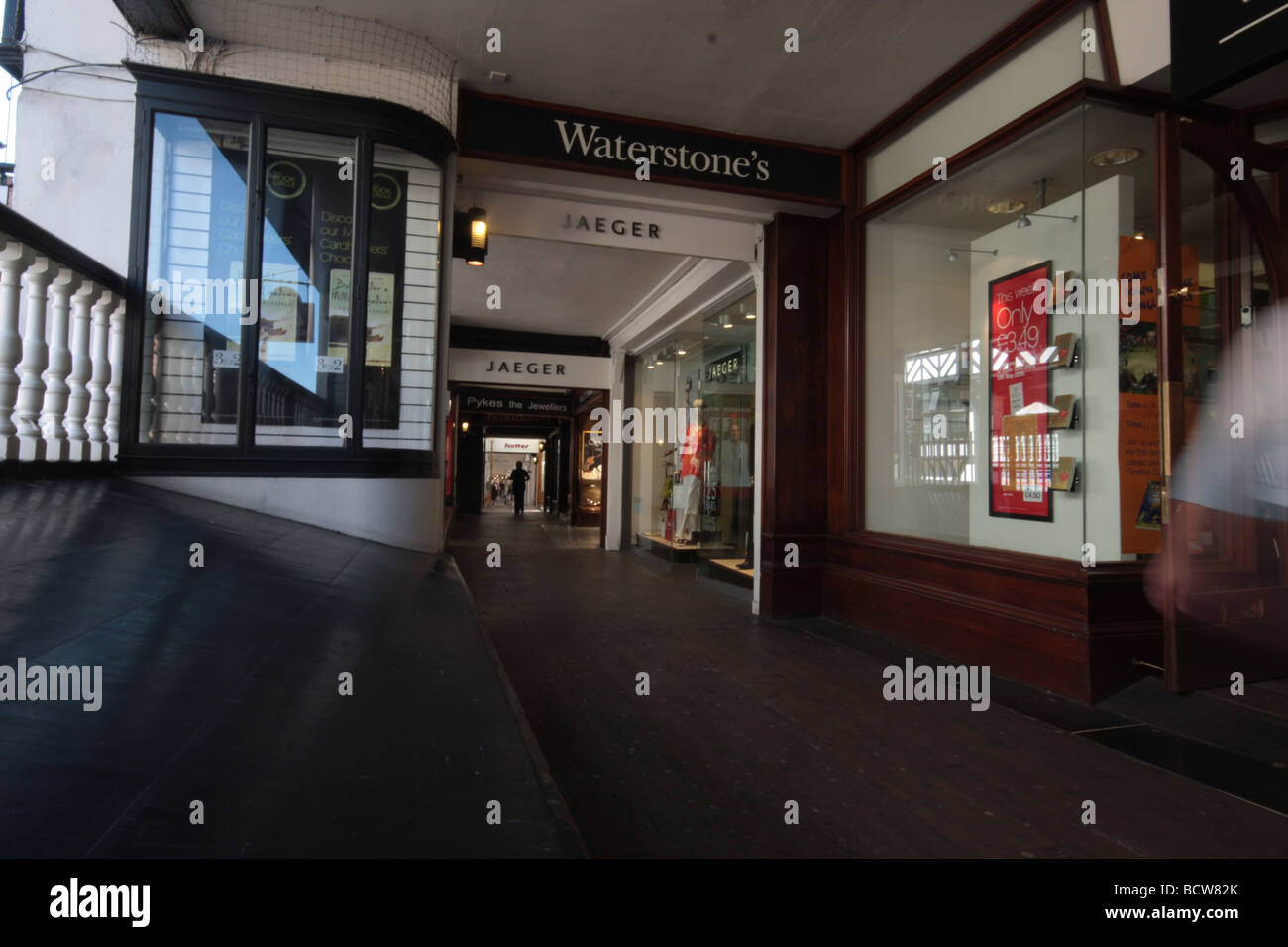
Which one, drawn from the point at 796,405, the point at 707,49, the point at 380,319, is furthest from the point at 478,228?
the point at 796,405

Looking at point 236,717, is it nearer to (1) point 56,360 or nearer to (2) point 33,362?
(2) point 33,362

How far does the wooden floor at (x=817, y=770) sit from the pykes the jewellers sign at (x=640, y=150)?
3.23 m

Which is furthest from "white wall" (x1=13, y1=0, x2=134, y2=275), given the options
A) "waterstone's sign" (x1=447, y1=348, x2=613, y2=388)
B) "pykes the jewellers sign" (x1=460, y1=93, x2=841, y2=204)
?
"waterstone's sign" (x1=447, y1=348, x2=613, y2=388)

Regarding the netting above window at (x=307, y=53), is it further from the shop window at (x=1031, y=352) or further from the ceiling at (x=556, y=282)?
the shop window at (x=1031, y=352)

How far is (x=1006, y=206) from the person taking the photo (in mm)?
4301

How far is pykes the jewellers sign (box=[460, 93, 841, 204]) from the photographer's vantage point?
471 cm

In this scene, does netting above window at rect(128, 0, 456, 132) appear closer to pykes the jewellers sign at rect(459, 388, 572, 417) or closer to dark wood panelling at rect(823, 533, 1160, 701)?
dark wood panelling at rect(823, 533, 1160, 701)

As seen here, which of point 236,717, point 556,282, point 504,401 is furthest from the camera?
point 504,401

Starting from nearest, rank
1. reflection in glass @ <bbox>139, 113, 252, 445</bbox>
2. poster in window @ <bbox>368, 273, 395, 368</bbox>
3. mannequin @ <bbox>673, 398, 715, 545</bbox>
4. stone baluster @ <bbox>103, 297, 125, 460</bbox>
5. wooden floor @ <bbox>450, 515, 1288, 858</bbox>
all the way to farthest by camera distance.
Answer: wooden floor @ <bbox>450, 515, 1288, 858</bbox> < stone baluster @ <bbox>103, 297, 125, 460</bbox> < reflection in glass @ <bbox>139, 113, 252, 445</bbox> < poster in window @ <bbox>368, 273, 395, 368</bbox> < mannequin @ <bbox>673, 398, 715, 545</bbox>

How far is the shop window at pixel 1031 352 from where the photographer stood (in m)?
3.59

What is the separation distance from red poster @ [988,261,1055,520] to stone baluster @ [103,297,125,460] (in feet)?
16.6

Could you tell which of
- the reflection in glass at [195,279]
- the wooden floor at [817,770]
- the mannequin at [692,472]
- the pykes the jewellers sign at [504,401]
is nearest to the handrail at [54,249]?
the reflection in glass at [195,279]

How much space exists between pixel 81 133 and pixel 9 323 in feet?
5.68

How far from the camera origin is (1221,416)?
365 centimetres
